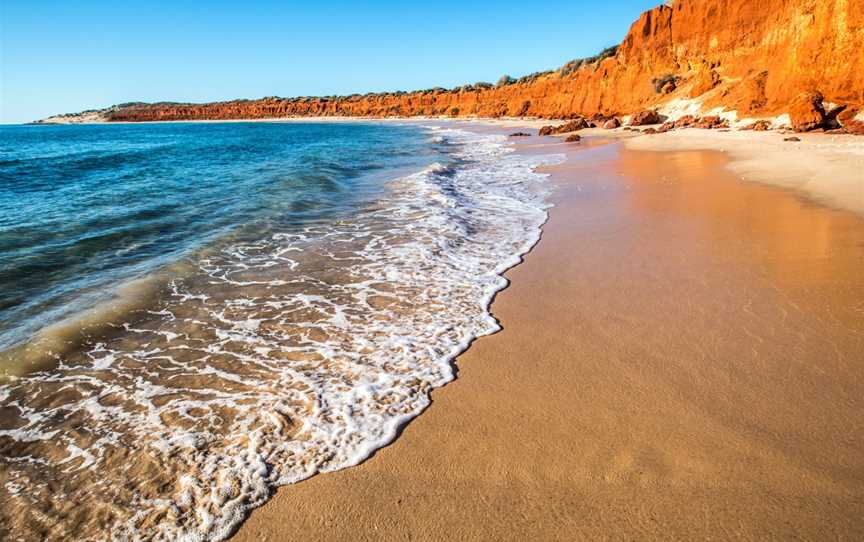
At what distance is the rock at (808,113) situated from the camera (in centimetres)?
1527

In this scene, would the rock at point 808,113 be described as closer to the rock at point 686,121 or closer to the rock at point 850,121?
the rock at point 850,121

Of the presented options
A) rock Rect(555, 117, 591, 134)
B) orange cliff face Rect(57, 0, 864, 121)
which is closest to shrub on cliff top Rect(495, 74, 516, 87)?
orange cliff face Rect(57, 0, 864, 121)

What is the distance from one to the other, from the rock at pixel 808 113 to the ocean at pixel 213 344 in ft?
38.8

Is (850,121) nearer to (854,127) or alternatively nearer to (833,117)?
(833,117)

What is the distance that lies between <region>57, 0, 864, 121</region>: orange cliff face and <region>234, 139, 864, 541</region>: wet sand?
16.0 meters

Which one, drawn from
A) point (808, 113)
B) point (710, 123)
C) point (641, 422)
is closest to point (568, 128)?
point (710, 123)

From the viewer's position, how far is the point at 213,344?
4.07 m

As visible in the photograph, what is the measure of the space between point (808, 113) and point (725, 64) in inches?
553

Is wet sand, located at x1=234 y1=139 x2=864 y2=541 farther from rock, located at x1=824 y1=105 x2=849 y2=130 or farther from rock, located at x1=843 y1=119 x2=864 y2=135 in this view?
rock, located at x1=824 y1=105 x2=849 y2=130

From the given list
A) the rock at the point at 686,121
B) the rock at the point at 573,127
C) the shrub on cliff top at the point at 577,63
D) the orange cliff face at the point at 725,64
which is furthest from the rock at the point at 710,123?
the shrub on cliff top at the point at 577,63

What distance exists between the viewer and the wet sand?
2150mm

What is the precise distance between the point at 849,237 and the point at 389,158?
17.5m

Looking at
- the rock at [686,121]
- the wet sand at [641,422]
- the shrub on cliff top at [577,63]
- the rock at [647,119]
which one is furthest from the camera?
the shrub on cliff top at [577,63]

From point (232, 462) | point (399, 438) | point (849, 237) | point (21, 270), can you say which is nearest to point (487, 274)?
point (399, 438)
